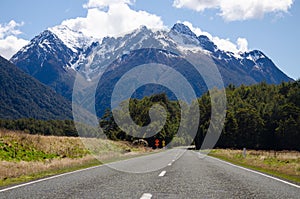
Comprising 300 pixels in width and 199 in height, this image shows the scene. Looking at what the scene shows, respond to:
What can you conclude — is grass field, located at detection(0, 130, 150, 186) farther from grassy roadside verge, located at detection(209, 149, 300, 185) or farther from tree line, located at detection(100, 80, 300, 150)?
tree line, located at detection(100, 80, 300, 150)

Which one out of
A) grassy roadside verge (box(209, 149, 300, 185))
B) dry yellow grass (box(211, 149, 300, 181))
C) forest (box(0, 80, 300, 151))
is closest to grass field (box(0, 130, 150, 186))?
grassy roadside verge (box(209, 149, 300, 185))

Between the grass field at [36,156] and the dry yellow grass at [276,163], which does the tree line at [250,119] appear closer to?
the dry yellow grass at [276,163]

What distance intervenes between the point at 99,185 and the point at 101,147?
32.4 m

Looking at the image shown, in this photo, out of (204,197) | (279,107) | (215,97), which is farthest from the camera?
(215,97)

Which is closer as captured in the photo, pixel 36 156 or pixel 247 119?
pixel 36 156

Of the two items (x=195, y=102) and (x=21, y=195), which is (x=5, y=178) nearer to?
(x=21, y=195)

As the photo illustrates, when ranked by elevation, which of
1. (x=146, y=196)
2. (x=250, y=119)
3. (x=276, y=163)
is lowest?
(x=276, y=163)

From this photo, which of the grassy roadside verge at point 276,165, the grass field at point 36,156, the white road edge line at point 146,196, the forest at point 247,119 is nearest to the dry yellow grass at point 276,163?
the grassy roadside verge at point 276,165

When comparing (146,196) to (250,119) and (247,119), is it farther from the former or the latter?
(247,119)

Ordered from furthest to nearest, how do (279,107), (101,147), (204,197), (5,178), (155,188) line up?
(279,107) → (101,147) → (5,178) → (155,188) → (204,197)

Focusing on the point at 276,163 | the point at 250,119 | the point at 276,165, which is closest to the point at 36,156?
the point at 276,165

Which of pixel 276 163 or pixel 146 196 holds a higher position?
pixel 146 196

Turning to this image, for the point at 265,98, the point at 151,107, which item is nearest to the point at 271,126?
the point at 265,98

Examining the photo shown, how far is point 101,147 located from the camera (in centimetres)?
4312
